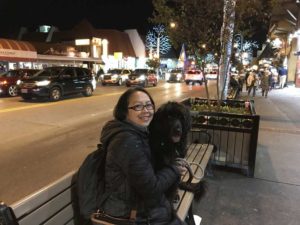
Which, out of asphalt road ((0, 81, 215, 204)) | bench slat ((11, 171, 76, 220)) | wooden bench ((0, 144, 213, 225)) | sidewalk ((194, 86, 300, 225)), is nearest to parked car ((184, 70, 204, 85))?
asphalt road ((0, 81, 215, 204))

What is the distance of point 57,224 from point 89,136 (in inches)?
237

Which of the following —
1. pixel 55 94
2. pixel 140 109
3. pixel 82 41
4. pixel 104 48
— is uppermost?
pixel 82 41

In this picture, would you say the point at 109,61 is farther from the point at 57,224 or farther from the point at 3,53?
the point at 57,224

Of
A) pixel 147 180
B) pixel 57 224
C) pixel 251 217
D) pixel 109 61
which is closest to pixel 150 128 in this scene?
pixel 147 180

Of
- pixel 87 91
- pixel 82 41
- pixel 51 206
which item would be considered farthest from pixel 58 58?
pixel 51 206

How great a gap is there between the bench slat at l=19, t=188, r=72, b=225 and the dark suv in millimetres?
14006

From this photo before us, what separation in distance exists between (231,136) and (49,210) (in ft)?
12.5

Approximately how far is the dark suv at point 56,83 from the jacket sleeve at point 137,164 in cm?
1437

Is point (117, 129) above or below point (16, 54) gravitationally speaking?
below

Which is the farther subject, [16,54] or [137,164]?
[16,54]

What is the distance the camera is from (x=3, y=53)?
23250mm

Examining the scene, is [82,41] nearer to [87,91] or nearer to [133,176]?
[87,91]

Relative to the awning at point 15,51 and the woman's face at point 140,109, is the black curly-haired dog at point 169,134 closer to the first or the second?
the woman's face at point 140,109

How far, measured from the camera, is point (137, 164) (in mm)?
2137
